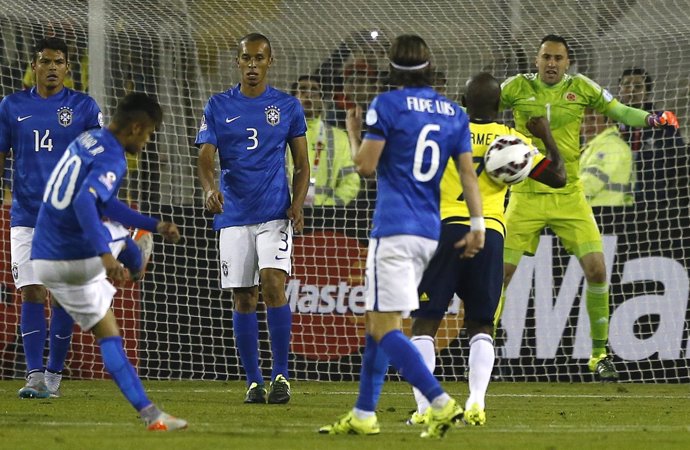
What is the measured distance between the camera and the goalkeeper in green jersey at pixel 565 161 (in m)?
9.77

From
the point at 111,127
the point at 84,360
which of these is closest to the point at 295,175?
the point at 111,127

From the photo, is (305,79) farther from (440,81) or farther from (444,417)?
(444,417)

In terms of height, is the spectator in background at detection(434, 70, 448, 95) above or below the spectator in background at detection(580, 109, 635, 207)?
above

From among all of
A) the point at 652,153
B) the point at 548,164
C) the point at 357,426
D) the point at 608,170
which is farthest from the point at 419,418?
the point at 652,153

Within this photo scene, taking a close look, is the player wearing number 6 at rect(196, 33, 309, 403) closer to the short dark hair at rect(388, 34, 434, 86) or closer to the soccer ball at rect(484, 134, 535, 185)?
the soccer ball at rect(484, 134, 535, 185)

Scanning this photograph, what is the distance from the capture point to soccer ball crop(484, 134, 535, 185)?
698 cm

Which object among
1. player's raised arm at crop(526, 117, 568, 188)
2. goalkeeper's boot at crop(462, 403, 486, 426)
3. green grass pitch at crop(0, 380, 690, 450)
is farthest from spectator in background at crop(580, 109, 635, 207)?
goalkeeper's boot at crop(462, 403, 486, 426)

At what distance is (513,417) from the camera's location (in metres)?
7.68

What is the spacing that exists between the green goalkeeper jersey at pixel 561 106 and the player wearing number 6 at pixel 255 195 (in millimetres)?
1877

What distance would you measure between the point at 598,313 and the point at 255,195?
2.97 meters

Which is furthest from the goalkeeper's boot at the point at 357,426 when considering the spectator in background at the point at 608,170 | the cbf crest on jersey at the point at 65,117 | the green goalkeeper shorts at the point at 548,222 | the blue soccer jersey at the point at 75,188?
the spectator in background at the point at 608,170

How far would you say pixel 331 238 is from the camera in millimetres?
11180

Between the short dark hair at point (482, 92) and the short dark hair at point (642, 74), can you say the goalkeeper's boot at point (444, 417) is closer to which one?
the short dark hair at point (482, 92)

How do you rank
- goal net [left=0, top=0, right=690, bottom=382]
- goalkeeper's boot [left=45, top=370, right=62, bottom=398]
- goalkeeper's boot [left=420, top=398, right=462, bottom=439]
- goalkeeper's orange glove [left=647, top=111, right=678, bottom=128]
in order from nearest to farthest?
1. goalkeeper's boot [left=420, top=398, right=462, bottom=439]
2. goalkeeper's boot [left=45, top=370, right=62, bottom=398]
3. goalkeeper's orange glove [left=647, top=111, right=678, bottom=128]
4. goal net [left=0, top=0, right=690, bottom=382]
